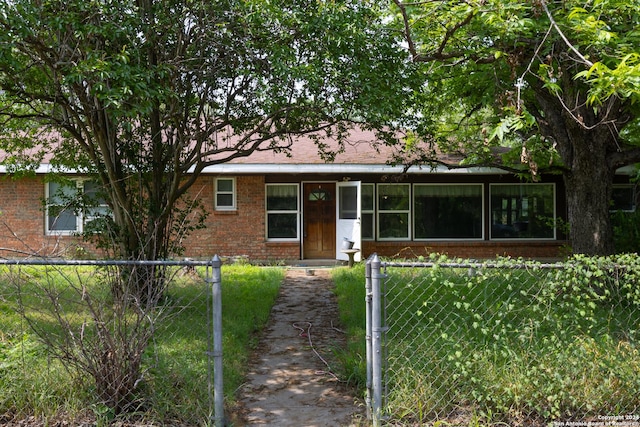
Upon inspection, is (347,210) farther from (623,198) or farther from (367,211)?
(623,198)

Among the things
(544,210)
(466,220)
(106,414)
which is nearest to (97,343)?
(106,414)

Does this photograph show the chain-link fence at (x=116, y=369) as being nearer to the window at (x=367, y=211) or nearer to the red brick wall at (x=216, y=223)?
the red brick wall at (x=216, y=223)

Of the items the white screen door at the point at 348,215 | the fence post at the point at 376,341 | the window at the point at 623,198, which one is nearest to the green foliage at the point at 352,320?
the fence post at the point at 376,341

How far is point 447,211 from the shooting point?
16.9 metres

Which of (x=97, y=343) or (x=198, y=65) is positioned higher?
(x=198, y=65)

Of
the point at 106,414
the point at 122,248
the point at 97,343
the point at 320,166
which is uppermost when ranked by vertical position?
the point at 320,166

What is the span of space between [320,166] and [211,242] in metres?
3.63

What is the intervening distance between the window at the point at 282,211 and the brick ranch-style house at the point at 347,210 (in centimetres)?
3

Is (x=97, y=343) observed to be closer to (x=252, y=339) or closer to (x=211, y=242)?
(x=252, y=339)

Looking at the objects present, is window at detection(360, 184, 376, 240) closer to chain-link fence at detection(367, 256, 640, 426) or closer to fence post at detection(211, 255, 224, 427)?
chain-link fence at detection(367, 256, 640, 426)

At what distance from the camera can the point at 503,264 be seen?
4.66 m

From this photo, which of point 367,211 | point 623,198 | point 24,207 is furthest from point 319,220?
point 623,198

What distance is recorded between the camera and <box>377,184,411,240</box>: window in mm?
16766

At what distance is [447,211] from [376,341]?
12541 millimetres
